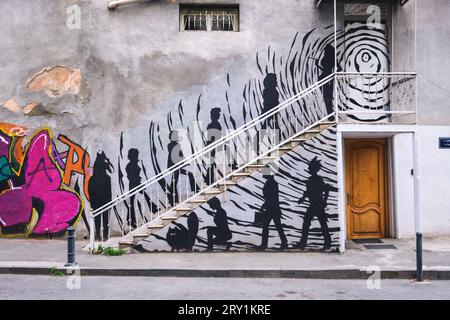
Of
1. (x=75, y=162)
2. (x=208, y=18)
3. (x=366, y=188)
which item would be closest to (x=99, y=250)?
(x=75, y=162)

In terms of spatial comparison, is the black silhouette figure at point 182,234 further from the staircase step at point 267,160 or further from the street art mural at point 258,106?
the staircase step at point 267,160

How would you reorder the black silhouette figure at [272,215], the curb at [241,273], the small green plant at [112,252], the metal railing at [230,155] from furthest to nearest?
1. the metal railing at [230,155]
2. the black silhouette figure at [272,215]
3. the small green plant at [112,252]
4. the curb at [241,273]

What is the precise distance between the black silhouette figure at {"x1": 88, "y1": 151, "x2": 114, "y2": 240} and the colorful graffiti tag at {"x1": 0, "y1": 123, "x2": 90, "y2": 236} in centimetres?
26

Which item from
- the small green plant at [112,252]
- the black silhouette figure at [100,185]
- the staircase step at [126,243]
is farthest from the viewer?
the black silhouette figure at [100,185]

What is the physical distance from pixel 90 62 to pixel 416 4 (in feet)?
26.3

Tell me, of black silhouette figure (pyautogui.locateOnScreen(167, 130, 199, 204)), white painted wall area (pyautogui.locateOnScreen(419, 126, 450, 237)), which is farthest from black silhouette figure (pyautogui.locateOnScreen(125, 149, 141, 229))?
white painted wall area (pyautogui.locateOnScreen(419, 126, 450, 237))

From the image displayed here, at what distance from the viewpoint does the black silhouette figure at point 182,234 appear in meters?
10.1

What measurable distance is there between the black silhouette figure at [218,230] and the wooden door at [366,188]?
343 centimetres

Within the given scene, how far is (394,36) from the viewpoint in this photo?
12086mm

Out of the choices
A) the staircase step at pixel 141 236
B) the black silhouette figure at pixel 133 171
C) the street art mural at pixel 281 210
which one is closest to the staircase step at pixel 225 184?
the street art mural at pixel 281 210

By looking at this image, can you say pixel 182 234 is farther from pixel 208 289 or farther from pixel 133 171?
pixel 208 289
